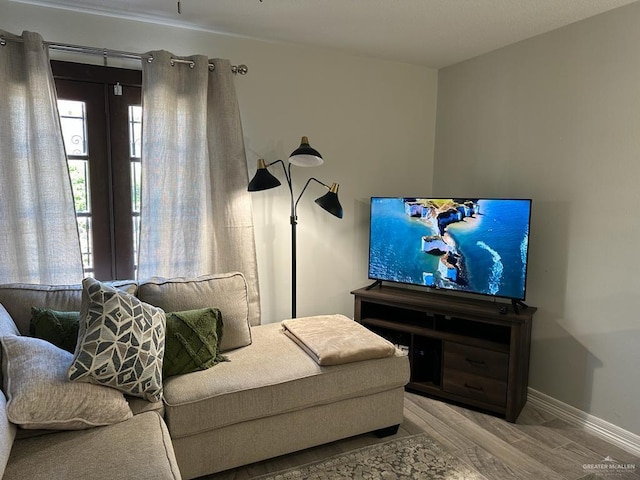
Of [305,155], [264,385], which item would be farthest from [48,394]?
[305,155]

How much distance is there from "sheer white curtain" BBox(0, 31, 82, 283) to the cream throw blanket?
1.35 metres

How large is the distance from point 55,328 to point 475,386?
7.81 feet

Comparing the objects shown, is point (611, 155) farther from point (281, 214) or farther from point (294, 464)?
point (294, 464)

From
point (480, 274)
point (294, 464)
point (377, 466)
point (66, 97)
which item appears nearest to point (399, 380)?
point (377, 466)

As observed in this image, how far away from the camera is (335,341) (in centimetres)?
242

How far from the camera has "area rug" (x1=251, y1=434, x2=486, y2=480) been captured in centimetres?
214

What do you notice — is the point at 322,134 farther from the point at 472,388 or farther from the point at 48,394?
the point at 48,394

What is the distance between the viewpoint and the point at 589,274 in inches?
102

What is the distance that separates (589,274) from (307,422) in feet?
5.98

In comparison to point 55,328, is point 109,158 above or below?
above

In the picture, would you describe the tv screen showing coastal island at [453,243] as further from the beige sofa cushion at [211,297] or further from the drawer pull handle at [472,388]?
the beige sofa cushion at [211,297]

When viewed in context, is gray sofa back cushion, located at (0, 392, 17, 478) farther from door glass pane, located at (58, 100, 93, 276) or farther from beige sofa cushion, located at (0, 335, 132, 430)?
door glass pane, located at (58, 100, 93, 276)

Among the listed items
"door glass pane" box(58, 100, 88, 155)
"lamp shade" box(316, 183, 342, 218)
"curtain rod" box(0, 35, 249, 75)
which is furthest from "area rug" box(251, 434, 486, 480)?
"curtain rod" box(0, 35, 249, 75)

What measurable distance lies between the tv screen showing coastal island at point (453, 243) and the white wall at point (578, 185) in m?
0.29
